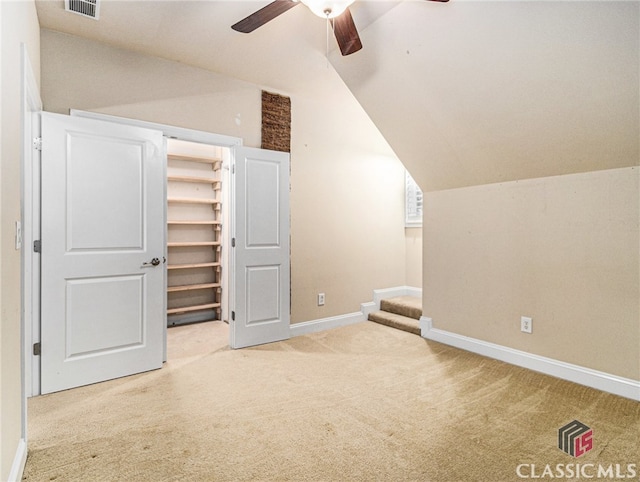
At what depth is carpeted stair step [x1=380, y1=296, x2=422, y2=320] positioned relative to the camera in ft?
13.7

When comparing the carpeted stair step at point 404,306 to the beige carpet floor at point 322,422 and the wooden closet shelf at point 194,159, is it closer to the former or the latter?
the beige carpet floor at point 322,422

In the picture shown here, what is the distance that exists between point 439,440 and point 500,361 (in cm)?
151

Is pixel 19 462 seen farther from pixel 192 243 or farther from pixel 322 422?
pixel 192 243

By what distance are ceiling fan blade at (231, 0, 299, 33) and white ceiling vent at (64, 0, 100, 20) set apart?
42.9 inches

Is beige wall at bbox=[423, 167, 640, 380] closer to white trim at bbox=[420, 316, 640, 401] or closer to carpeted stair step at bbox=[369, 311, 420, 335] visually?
white trim at bbox=[420, 316, 640, 401]

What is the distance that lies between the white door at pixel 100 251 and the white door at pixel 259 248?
2.25 ft

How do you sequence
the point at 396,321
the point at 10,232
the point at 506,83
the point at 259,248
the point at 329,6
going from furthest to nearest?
the point at 396,321
the point at 259,248
the point at 506,83
the point at 329,6
the point at 10,232

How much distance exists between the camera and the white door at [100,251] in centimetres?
252

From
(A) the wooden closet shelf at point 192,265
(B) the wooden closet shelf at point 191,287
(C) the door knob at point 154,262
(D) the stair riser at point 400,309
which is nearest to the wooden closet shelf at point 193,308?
(B) the wooden closet shelf at point 191,287

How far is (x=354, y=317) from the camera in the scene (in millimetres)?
4383

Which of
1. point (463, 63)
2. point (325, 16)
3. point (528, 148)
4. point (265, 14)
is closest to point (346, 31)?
point (325, 16)

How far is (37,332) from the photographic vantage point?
2.47 meters

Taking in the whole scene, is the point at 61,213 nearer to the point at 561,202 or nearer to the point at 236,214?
the point at 236,214

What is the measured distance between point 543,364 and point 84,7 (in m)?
4.28
